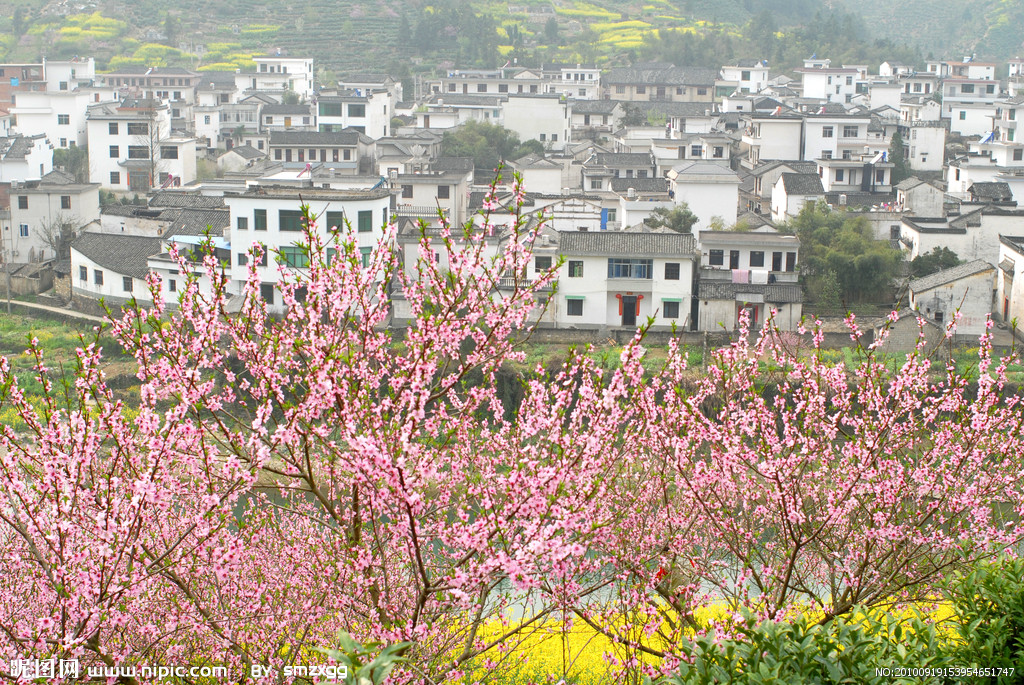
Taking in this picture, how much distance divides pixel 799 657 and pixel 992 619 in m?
1.09

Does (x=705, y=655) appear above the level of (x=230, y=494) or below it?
below

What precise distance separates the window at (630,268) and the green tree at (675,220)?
128 inches

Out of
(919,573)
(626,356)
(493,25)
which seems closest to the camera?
(626,356)

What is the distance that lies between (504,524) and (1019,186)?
2448 cm

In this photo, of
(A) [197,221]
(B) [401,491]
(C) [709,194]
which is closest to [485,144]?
(C) [709,194]

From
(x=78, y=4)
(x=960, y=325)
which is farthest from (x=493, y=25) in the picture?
(x=960, y=325)

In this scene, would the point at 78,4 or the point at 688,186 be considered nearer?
the point at 688,186

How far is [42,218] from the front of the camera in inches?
1004

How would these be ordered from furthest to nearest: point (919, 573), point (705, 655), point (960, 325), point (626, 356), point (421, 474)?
point (960, 325) < point (919, 573) < point (626, 356) < point (421, 474) < point (705, 655)

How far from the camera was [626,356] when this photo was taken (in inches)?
200

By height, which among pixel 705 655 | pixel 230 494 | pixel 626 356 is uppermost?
pixel 626 356

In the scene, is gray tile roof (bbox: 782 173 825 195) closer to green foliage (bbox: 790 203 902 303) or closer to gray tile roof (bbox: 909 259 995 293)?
green foliage (bbox: 790 203 902 303)

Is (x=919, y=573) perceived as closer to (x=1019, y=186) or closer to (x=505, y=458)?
(x=505, y=458)

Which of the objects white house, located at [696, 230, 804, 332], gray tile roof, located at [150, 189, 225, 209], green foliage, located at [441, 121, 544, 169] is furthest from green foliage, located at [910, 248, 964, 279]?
gray tile roof, located at [150, 189, 225, 209]
